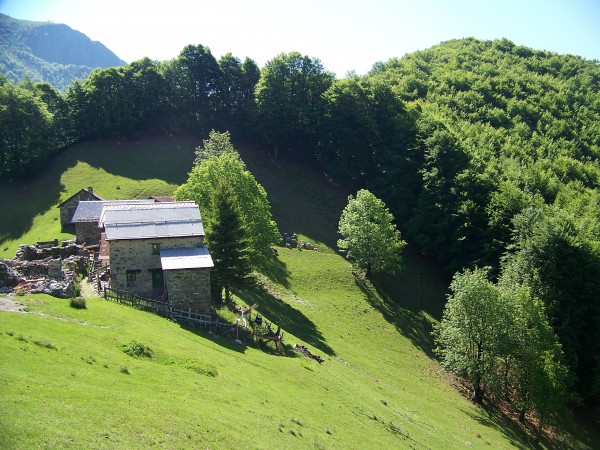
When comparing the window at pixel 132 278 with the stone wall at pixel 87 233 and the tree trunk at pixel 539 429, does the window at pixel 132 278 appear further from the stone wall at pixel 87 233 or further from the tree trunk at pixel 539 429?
the tree trunk at pixel 539 429

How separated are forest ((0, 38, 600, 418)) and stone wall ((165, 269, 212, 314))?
3593 cm

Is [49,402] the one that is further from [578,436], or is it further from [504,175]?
[504,175]

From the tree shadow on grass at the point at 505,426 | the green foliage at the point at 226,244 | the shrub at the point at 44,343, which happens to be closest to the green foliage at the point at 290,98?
the green foliage at the point at 226,244

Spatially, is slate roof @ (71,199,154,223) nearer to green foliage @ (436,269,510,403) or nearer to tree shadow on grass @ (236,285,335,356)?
Result: tree shadow on grass @ (236,285,335,356)

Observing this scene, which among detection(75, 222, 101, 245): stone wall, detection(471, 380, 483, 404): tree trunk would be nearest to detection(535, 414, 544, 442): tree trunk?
detection(471, 380, 483, 404): tree trunk

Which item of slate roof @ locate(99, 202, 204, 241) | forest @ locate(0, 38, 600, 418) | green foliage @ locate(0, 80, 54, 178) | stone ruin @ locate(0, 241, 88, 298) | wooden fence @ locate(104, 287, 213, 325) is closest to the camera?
stone ruin @ locate(0, 241, 88, 298)

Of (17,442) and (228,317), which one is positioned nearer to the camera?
(17,442)

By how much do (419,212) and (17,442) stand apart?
68629 millimetres

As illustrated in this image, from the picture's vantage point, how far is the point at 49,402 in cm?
1812

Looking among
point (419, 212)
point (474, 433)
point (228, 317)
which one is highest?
point (419, 212)

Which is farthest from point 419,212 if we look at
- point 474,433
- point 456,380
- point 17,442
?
point 17,442

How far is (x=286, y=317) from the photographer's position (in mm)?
51188

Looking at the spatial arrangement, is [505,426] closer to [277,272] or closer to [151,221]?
[277,272]

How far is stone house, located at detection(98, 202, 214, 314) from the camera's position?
3969 cm
